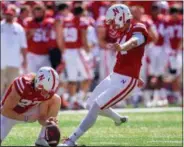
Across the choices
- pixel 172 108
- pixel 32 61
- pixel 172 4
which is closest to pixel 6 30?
pixel 32 61

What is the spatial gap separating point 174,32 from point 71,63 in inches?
95.0

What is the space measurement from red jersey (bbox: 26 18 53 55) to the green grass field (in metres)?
1.99

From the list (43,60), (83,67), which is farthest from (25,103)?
(83,67)

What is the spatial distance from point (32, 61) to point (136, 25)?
5741 millimetres

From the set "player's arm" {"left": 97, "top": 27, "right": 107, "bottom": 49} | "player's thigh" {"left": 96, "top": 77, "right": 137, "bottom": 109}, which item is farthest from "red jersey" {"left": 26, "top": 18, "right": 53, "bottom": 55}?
"player's thigh" {"left": 96, "top": 77, "right": 137, "bottom": 109}

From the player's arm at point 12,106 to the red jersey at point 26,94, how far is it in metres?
0.04

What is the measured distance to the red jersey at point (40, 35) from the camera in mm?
14938

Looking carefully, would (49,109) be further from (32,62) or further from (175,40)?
(175,40)

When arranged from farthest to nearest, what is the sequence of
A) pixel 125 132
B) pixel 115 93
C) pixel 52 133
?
pixel 125 132 < pixel 115 93 < pixel 52 133

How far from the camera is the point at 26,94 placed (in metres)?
8.63

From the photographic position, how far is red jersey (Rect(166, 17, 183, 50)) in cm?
1628

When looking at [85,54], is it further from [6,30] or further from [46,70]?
[46,70]

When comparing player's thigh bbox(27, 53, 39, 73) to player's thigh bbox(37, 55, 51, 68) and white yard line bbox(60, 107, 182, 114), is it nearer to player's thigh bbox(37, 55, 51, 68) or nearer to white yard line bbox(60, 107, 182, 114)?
player's thigh bbox(37, 55, 51, 68)

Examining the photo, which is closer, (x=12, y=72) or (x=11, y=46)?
(x=11, y=46)
